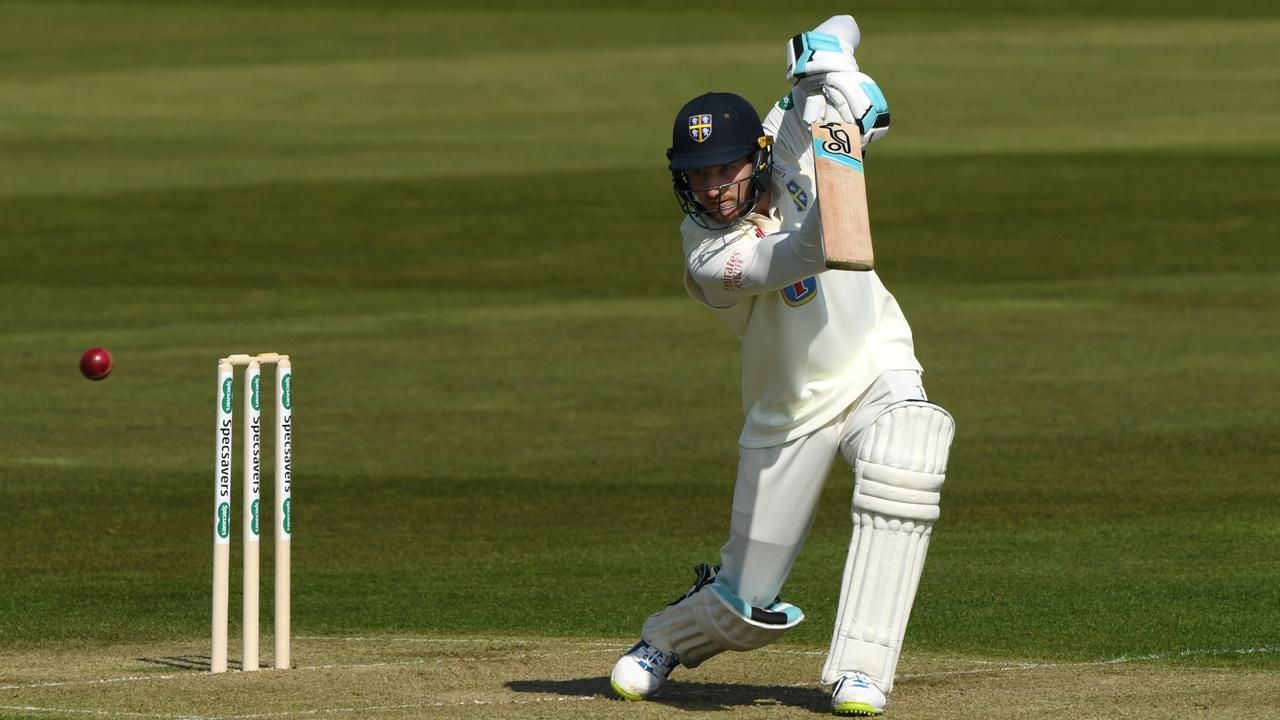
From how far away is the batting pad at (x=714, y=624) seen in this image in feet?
23.7

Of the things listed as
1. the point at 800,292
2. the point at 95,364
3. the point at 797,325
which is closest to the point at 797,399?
the point at 797,325

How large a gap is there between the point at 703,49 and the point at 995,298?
28.3 meters

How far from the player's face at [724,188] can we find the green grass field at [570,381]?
1509mm

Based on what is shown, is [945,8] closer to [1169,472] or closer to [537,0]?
[537,0]

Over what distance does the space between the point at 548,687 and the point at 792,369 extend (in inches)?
52.4

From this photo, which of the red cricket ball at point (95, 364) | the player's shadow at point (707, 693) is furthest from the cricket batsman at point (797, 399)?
the red cricket ball at point (95, 364)

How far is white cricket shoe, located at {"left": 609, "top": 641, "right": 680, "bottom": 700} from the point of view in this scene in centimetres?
735

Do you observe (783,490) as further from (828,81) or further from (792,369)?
(828,81)

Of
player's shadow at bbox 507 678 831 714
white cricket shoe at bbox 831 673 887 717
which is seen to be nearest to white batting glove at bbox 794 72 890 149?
white cricket shoe at bbox 831 673 887 717

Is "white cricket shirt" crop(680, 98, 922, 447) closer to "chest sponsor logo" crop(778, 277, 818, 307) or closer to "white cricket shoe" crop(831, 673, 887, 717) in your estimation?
"chest sponsor logo" crop(778, 277, 818, 307)

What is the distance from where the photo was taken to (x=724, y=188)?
23.2ft

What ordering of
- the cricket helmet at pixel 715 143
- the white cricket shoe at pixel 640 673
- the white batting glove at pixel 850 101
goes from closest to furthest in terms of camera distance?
the white batting glove at pixel 850 101, the cricket helmet at pixel 715 143, the white cricket shoe at pixel 640 673

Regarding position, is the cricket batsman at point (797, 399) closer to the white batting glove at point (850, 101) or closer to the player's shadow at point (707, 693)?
the white batting glove at point (850, 101)

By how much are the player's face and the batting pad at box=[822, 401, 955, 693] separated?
780mm
